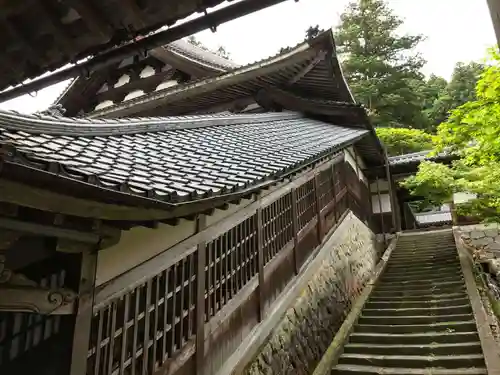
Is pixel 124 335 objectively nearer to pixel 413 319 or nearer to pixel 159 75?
pixel 413 319

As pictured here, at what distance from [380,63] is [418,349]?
91.6ft

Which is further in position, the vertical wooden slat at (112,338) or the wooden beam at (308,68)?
the wooden beam at (308,68)

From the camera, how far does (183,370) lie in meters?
4.71

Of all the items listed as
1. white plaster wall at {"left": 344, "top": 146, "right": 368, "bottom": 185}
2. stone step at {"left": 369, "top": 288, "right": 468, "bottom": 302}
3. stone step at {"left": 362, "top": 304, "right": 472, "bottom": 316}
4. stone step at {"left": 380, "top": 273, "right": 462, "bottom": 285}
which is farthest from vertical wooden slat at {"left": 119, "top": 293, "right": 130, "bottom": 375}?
white plaster wall at {"left": 344, "top": 146, "right": 368, "bottom": 185}

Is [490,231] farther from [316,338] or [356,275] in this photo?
[316,338]

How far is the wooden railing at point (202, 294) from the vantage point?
12.8 ft

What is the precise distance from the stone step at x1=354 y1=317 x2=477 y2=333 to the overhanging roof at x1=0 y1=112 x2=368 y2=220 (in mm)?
3681

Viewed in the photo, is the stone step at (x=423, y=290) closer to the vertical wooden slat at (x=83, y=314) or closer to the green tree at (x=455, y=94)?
the vertical wooden slat at (x=83, y=314)

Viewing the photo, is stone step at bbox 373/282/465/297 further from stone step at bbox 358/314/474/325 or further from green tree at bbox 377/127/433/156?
green tree at bbox 377/127/433/156

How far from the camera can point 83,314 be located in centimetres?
344

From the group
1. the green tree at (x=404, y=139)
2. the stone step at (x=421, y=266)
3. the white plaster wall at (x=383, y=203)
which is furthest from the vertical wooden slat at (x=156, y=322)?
the green tree at (x=404, y=139)

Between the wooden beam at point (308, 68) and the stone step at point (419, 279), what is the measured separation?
21.2 ft

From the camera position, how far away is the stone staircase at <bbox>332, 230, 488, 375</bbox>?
693 cm

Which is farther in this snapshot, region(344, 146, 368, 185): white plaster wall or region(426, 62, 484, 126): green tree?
region(426, 62, 484, 126): green tree
